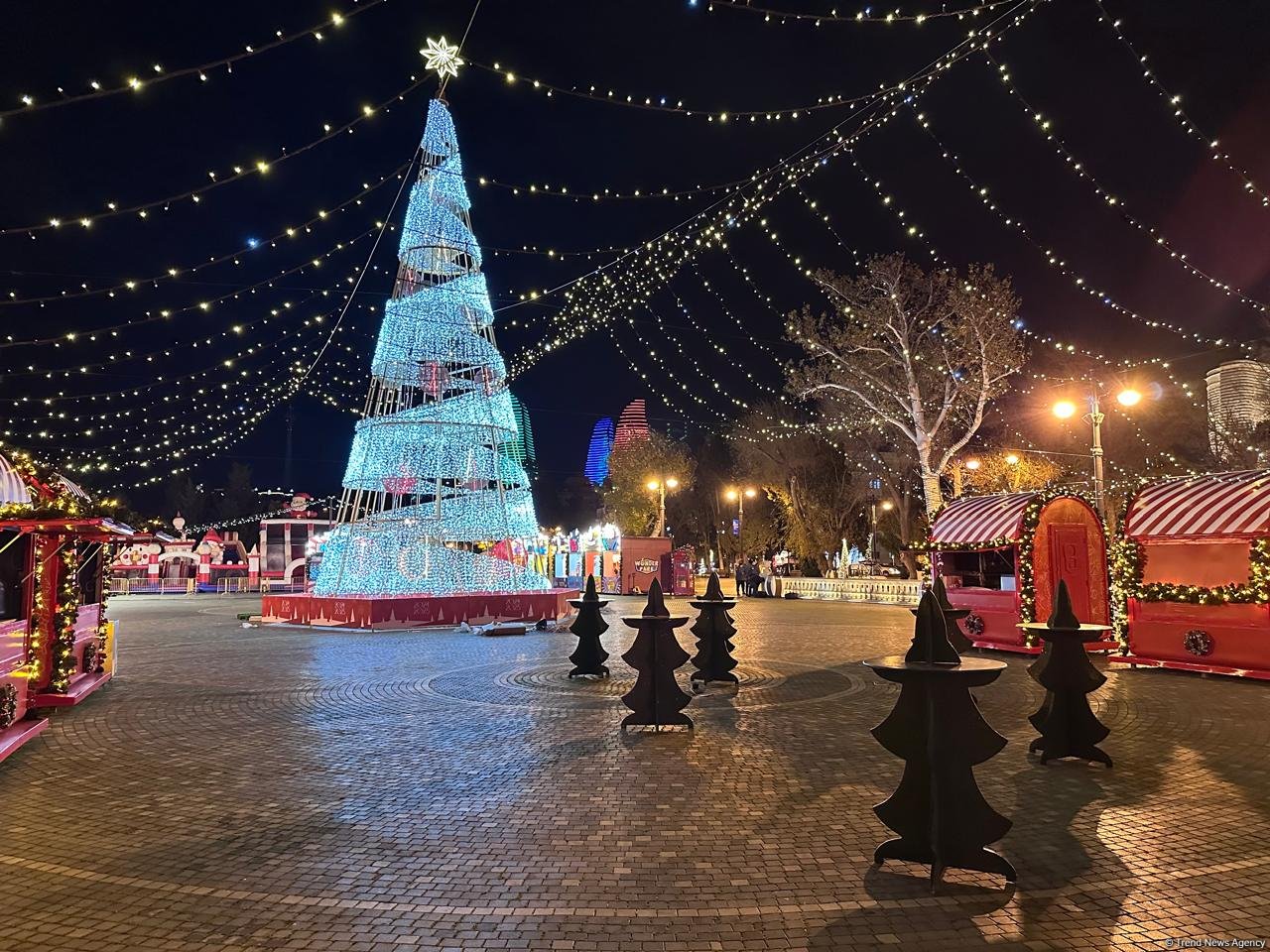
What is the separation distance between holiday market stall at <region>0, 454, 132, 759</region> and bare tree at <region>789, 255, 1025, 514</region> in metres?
20.8

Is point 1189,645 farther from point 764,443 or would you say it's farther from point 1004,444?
point 764,443

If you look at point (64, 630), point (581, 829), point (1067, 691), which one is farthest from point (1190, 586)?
point (64, 630)

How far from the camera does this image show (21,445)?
2192cm

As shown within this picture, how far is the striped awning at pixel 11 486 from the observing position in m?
7.58

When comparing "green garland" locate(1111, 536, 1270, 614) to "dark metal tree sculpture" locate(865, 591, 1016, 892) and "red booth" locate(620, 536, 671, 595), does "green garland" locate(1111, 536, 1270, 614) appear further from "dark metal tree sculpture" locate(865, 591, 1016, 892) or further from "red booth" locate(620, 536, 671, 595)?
"red booth" locate(620, 536, 671, 595)

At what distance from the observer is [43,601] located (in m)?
8.63

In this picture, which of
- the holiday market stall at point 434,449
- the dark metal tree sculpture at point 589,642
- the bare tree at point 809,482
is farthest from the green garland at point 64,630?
the bare tree at point 809,482

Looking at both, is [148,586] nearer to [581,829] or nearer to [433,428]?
[433,428]

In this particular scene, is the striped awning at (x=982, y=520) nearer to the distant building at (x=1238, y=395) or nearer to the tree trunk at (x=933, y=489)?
A: the tree trunk at (x=933, y=489)

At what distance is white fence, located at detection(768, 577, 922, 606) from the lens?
2598 centimetres

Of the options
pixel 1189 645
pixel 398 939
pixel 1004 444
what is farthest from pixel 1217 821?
pixel 1004 444

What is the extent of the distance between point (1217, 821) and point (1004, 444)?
95.2 feet

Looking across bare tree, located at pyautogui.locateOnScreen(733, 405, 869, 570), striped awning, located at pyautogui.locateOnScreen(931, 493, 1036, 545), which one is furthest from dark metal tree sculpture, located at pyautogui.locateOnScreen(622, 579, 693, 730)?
bare tree, located at pyautogui.locateOnScreen(733, 405, 869, 570)

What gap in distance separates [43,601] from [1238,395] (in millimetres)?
39116
